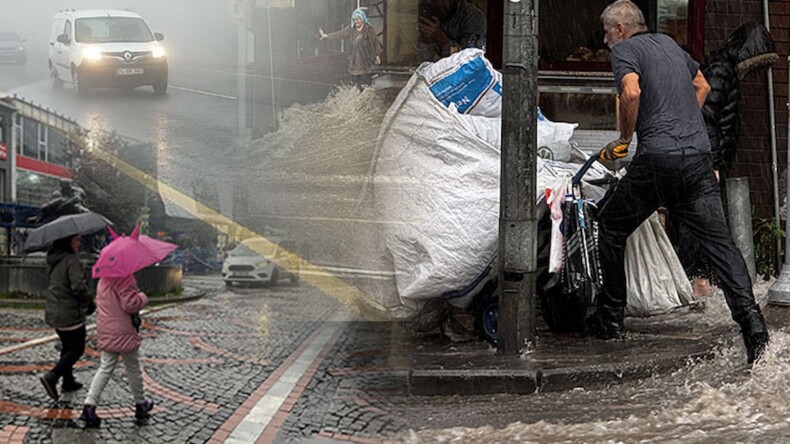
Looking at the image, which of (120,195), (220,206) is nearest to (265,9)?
(220,206)

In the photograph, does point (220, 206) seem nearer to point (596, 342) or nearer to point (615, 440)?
point (615, 440)

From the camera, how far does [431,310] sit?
5.93 metres

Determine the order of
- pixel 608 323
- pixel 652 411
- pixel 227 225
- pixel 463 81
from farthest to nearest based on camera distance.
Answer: pixel 463 81 → pixel 608 323 → pixel 652 411 → pixel 227 225

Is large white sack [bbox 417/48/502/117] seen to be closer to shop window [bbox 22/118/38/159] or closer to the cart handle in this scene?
the cart handle

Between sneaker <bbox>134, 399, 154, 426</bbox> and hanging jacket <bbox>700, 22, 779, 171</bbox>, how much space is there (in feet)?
18.0

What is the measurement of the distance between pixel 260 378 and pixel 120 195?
3.41ft

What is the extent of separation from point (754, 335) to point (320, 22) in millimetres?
2791

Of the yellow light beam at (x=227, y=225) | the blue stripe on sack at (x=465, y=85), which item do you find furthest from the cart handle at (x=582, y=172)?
the yellow light beam at (x=227, y=225)

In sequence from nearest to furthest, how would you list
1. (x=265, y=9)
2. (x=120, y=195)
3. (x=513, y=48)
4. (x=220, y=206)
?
(x=120, y=195), (x=220, y=206), (x=265, y=9), (x=513, y=48)

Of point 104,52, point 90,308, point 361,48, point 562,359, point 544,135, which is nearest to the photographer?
point 104,52

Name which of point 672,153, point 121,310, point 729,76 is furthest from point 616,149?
point 729,76

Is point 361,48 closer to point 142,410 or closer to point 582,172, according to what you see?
point 582,172

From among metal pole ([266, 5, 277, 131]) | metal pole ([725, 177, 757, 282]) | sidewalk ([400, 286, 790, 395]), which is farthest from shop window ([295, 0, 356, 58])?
metal pole ([725, 177, 757, 282])

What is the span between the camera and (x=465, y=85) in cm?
584
